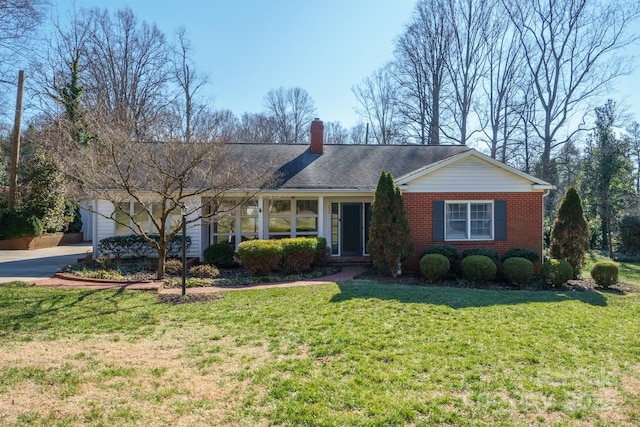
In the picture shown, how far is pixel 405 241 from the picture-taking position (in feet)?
34.8

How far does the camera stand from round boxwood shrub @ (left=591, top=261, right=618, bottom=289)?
9.98 m

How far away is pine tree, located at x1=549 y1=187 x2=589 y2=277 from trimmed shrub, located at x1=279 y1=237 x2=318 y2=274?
726 centimetres

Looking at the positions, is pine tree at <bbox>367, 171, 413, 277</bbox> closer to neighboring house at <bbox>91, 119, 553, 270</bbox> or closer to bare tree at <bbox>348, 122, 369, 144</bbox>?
neighboring house at <bbox>91, 119, 553, 270</bbox>

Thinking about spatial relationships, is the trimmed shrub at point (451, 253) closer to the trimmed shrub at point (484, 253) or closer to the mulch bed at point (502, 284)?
the trimmed shrub at point (484, 253)

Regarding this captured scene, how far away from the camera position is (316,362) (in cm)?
451

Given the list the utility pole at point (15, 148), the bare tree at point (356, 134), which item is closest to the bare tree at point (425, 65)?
the bare tree at point (356, 134)

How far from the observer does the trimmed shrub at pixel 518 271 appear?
10164 millimetres

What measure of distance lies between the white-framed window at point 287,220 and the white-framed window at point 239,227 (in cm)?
60

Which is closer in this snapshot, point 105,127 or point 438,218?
point 105,127

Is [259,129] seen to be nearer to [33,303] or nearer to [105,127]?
[105,127]

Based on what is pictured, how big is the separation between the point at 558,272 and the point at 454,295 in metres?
3.68

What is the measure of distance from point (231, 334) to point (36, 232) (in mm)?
17274

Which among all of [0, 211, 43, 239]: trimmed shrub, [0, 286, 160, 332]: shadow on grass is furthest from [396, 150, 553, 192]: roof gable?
[0, 211, 43, 239]: trimmed shrub

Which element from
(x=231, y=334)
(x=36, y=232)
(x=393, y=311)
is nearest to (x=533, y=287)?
(x=393, y=311)
